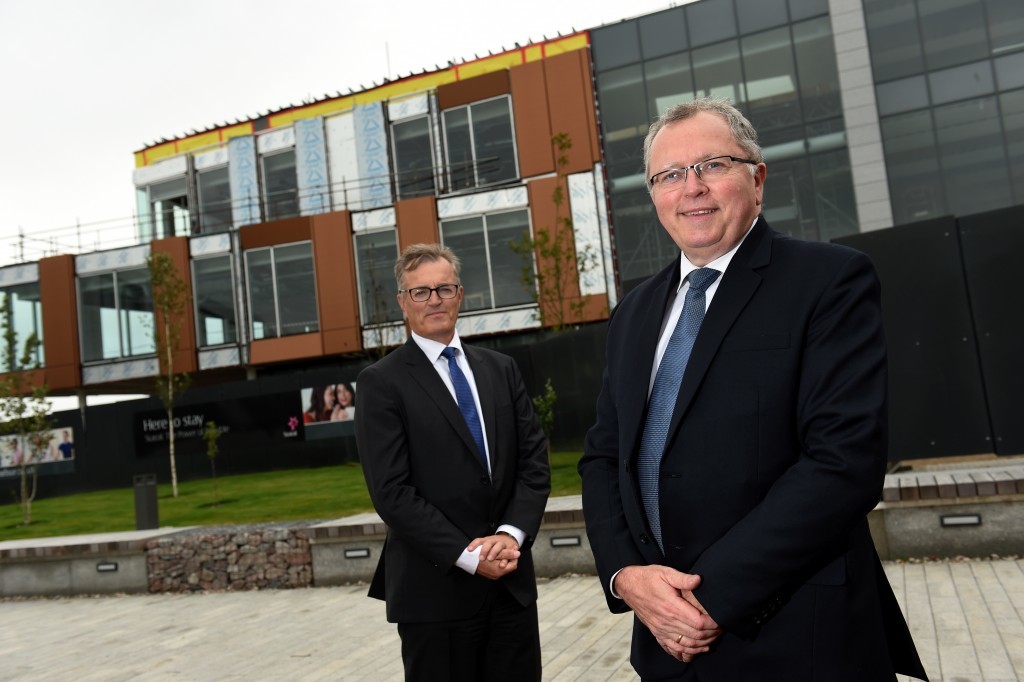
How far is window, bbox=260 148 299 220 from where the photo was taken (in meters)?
30.2

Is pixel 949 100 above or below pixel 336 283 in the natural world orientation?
above

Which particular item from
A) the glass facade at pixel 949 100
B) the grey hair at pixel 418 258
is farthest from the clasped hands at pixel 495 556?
the glass facade at pixel 949 100

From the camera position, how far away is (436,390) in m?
3.54

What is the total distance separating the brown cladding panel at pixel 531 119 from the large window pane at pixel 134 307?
47.1ft

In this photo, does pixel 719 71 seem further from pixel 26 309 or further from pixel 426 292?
pixel 26 309

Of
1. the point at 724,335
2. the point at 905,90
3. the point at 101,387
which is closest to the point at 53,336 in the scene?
the point at 101,387

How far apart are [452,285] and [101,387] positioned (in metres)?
30.3

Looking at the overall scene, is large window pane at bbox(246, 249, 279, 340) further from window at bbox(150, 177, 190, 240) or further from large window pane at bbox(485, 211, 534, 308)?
large window pane at bbox(485, 211, 534, 308)

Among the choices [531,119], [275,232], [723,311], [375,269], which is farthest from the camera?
[275,232]

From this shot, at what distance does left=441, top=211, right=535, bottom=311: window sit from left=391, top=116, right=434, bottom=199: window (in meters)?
3.02

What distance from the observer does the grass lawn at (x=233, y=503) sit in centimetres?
1364

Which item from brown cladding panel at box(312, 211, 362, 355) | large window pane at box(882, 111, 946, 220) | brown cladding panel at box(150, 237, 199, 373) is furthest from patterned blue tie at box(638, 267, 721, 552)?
brown cladding panel at box(150, 237, 199, 373)

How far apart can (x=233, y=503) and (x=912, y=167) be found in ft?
69.7

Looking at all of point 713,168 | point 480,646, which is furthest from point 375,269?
point 713,168
